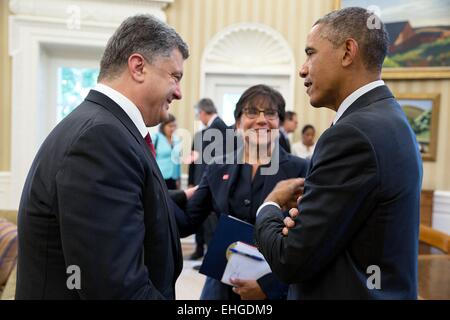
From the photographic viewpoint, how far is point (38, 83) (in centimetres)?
568

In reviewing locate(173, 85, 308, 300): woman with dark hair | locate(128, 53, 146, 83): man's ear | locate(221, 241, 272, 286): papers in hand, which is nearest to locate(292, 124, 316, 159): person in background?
locate(173, 85, 308, 300): woman with dark hair

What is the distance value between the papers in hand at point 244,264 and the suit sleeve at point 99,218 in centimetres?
77

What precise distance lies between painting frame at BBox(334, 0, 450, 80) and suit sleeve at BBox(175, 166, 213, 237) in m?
4.56

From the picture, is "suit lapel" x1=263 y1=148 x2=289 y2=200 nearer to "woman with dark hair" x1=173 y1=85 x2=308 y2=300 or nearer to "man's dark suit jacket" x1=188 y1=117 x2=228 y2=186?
"woman with dark hair" x1=173 y1=85 x2=308 y2=300

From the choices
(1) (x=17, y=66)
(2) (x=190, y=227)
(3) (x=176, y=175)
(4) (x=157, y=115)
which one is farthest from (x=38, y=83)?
(4) (x=157, y=115)

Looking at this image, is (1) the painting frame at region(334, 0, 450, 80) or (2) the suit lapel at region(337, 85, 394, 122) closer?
(2) the suit lapel at region(337, 85, 394, 122)

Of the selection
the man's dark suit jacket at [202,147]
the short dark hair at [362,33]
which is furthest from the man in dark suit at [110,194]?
the man's dark suit jacket at [202,147]

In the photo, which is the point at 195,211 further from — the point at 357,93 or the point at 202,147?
the point at 202,147

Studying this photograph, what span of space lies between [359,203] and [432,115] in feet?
18.0

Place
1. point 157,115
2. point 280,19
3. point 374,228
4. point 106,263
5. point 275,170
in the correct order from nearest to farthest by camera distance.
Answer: point 106,263
point 374,228
point 157,115
point 275,170
point 280,19

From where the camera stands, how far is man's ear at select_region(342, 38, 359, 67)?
1.20m

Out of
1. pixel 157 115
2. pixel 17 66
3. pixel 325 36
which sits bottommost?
pixel 157 115

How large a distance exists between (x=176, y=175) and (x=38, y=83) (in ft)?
7.31

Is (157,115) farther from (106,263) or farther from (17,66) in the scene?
(17,66)
